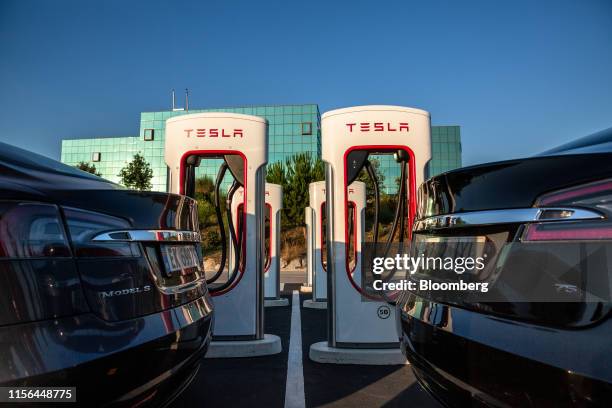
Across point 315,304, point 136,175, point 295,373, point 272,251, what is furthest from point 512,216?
point 136,175

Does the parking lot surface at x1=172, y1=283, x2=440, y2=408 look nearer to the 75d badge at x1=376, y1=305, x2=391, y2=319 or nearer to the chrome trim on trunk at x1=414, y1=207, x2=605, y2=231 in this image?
the 75d badge at x1=376, y1=305, x2=391, y2=319

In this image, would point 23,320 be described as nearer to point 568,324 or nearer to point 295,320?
point 568,324

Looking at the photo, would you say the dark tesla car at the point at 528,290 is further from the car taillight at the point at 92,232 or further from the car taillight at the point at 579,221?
the car taillight at the point at 92,232

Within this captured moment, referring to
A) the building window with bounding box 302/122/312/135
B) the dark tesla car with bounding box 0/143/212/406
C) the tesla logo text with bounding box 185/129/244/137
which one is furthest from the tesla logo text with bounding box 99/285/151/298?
the building window with bounding box 302/122/312/135

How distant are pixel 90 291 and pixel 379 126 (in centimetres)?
357

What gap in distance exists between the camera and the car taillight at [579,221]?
1.05m

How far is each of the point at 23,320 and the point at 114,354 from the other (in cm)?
32

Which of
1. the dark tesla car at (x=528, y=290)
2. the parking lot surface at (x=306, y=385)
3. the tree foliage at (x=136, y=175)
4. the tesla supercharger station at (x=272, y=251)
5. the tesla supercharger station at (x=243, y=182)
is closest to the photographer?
the dark tesla car at (x=528, y=290)

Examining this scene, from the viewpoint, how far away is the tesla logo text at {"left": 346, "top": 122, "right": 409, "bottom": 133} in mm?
4449

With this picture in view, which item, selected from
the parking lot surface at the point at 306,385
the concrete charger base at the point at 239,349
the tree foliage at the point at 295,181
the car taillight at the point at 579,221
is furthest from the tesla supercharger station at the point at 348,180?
the tree foliage at the point at 295,181

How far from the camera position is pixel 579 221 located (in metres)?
1.09

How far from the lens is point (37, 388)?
1166mm

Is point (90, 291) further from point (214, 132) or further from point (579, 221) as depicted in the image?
point (214, 132)

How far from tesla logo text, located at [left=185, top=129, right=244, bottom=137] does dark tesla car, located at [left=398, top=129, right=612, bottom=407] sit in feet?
11.5
